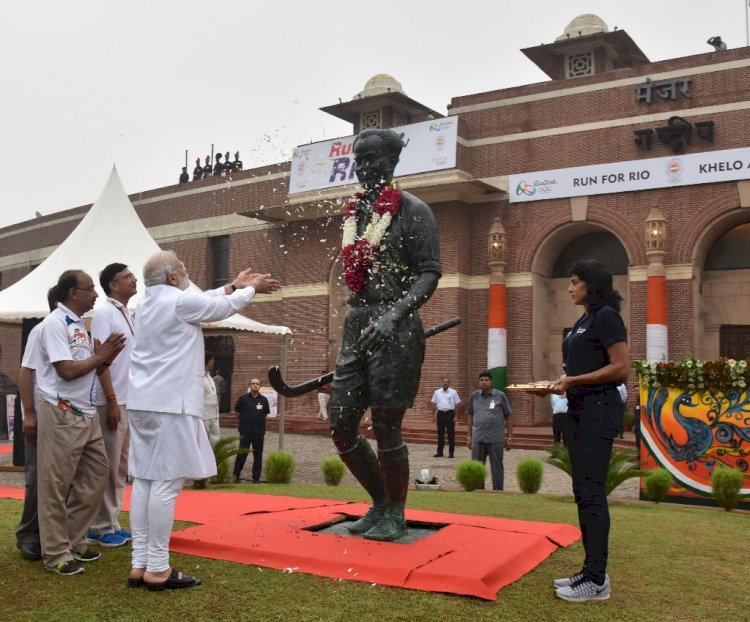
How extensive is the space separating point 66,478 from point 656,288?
60.1 ft

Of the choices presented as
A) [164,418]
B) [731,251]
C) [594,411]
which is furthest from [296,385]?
[731,251]

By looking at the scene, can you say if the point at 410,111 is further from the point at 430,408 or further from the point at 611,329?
the point at 611,329

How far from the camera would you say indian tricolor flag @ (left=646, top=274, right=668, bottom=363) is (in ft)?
67.3

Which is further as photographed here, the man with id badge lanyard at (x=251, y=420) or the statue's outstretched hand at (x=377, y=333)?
the man with id badge lanyard at (x=251, y=420)

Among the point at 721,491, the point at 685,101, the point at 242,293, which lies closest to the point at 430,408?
the point at 685,101

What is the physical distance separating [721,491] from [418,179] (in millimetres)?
15495

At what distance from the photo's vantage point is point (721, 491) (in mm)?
8633

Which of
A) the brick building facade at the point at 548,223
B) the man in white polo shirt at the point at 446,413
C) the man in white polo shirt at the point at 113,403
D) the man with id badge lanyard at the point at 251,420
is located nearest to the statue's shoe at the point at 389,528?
the man in white polo shirt at the point at 113,403

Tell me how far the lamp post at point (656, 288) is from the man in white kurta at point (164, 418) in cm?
1802

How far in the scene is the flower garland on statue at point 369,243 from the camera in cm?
535

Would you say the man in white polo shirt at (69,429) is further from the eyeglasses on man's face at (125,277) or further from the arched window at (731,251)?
the arched window at (731,251)

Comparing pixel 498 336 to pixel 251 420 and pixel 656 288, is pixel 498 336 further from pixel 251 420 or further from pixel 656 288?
pixel 251 420

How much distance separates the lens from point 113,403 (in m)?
5.40

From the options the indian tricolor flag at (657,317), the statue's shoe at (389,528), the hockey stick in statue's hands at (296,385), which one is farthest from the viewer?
the indian tricolor flag at (657,317)
